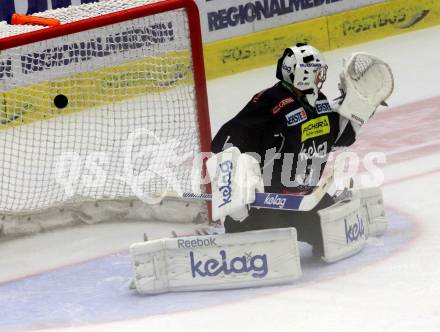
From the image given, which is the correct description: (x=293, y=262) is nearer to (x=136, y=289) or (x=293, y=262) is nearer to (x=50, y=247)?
(x=136, y=289)

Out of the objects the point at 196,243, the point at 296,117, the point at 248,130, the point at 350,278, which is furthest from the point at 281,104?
the point at 350,278

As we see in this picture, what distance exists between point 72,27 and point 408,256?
2109 mm

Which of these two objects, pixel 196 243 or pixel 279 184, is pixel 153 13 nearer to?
pixel 279 184

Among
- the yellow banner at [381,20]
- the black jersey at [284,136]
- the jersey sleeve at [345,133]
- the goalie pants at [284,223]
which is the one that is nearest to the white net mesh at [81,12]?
the black jersey at [284,136]

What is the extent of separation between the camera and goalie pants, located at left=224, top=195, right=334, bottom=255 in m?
5.05

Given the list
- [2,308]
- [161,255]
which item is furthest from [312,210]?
[2,308]

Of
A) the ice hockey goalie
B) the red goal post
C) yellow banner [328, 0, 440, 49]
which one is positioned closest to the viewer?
the ice hockey goalie

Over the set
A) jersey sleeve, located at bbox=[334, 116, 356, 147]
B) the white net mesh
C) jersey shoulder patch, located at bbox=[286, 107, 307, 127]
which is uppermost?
the white net mesh

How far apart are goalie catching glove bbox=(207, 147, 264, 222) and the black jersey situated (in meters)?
0.16

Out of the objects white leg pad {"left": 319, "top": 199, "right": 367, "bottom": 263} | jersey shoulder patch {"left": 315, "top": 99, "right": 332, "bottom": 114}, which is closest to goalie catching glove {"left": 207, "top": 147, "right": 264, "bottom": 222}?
white leg pad {"left": 319, "top": 199, "right": 367, "bottom": 263}

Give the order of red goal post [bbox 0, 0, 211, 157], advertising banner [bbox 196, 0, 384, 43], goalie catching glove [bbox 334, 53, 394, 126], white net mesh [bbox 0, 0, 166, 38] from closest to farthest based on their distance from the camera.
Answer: goalie catching glove [bbox 334, 53, 394, 126], red goal post [bbox 0, 0, 211, 157], white net mesh [bbox 0, 0, 166, 38], advertising banner [bbox 196, 0, 384, 43]

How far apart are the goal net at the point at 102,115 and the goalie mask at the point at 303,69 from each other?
112cm

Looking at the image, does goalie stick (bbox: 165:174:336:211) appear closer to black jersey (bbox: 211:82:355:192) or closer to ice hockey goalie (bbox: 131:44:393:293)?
A: ice hockey goalie (bbox: 131:44:393:293)

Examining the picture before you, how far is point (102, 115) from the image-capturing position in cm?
667
